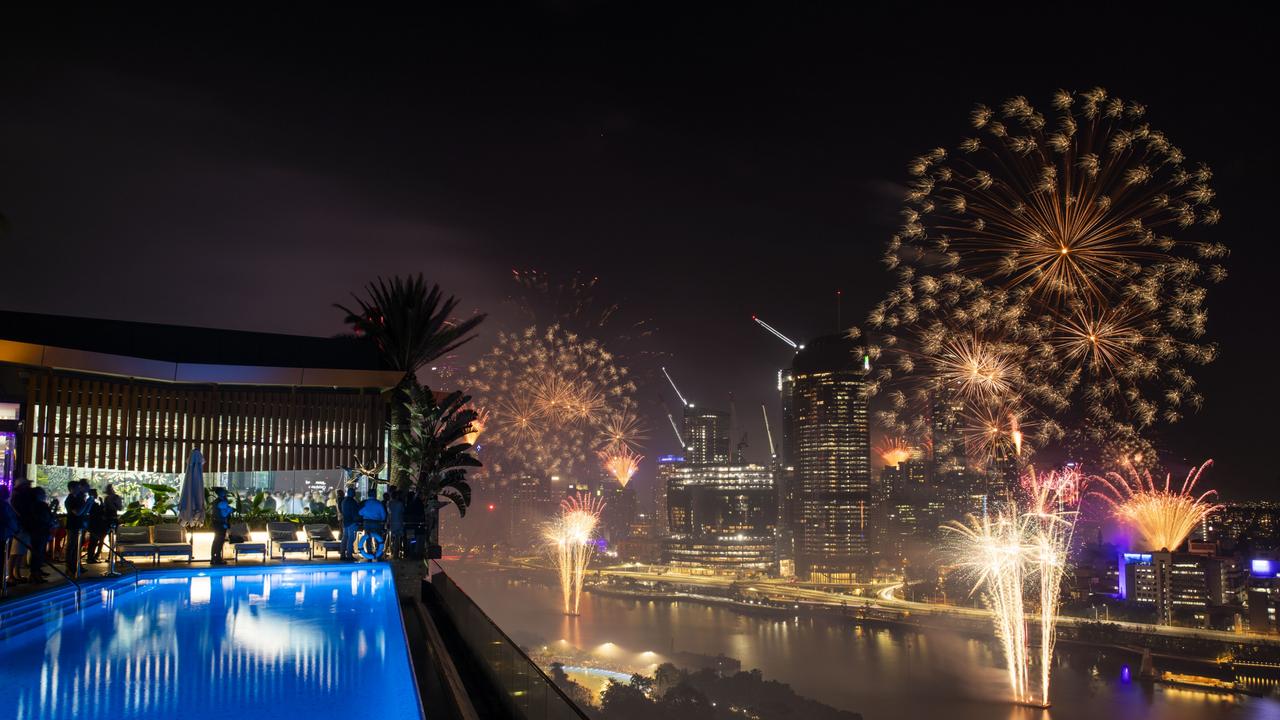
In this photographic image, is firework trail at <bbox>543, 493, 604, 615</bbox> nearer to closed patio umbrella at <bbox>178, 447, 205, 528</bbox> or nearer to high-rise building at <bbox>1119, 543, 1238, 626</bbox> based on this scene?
high-rise building at <bbox>1119, 543, 1238, 626</bbox>

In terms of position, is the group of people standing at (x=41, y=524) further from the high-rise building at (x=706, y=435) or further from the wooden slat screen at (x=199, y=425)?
the high-rise building at (x=706, y=435)

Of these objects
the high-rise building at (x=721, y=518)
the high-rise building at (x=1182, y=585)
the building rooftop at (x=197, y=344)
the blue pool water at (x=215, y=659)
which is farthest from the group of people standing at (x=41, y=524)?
the high-rise building at (x=721, y=518)

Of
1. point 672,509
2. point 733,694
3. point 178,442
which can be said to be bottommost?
point 733,694

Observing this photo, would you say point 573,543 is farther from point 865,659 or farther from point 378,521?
point 378,521

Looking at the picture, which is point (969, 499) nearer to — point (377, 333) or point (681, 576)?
point (681, 576)

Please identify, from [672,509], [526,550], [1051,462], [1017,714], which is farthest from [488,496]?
[1017,714]
